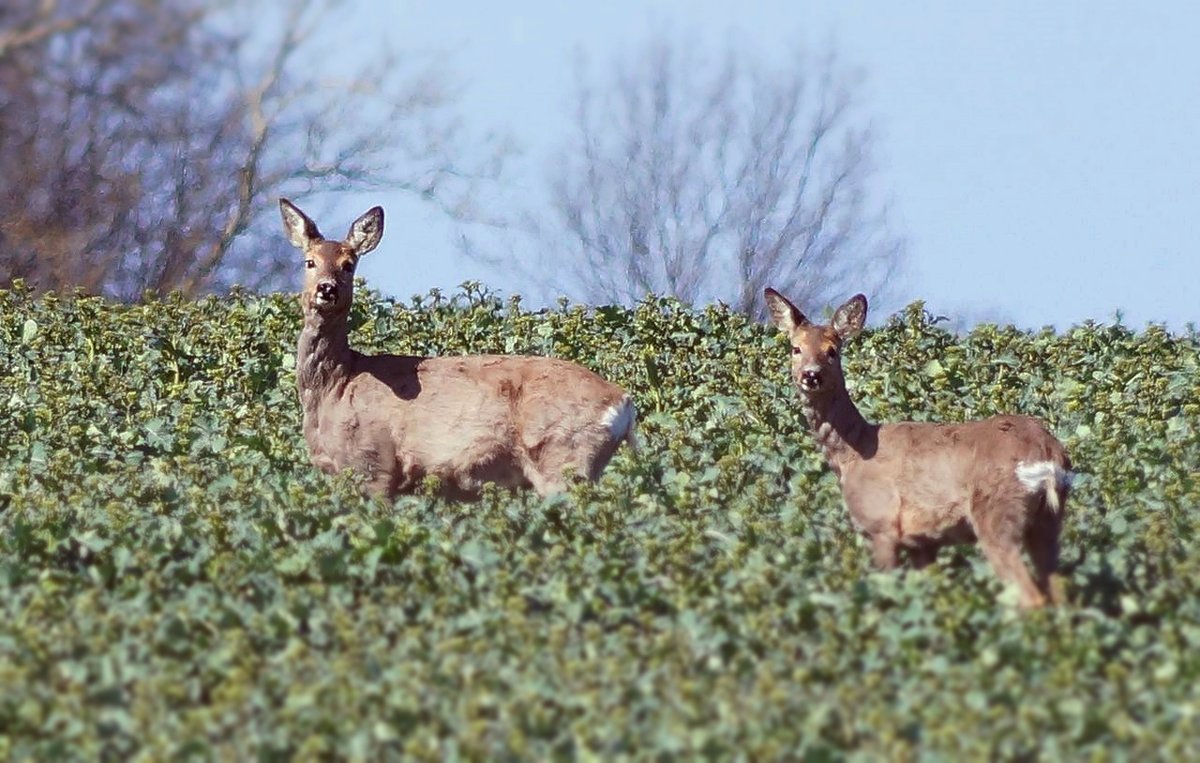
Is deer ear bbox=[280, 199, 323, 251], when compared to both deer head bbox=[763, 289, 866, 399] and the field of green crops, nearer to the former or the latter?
the field of green crops

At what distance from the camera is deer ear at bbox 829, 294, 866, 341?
10672mm

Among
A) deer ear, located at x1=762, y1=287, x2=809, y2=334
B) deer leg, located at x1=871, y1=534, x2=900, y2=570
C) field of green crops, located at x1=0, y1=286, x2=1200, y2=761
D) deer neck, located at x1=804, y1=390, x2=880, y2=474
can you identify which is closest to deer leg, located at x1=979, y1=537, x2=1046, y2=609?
field of green crops, located at x1=0, y1=286, x2=1200, y2=761

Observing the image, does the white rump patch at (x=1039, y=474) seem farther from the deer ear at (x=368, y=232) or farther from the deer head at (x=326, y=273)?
the deer ear at (x=368, y=232)

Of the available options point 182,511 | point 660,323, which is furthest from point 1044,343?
point 182,511

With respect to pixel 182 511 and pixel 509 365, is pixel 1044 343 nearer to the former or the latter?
pixel 509 365

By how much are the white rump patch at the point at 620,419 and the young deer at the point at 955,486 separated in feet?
3.90

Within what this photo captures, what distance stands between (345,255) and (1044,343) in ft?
19.1

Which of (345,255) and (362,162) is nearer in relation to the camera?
(345,255)

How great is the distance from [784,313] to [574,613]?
11.0 ft

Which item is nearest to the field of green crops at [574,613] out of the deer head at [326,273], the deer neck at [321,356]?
the deer neck at [321,356]

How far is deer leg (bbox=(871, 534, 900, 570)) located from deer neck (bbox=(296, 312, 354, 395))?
3.30 metres

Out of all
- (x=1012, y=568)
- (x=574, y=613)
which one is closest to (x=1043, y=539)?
(x=1012, y=568)

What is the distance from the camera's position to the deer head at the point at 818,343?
10.1 metres

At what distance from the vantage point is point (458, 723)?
632 cm
